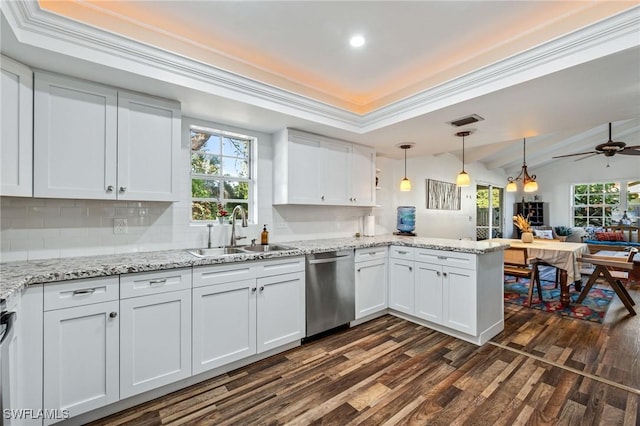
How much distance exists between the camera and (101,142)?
2.04 meters

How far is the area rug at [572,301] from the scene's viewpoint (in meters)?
3.64

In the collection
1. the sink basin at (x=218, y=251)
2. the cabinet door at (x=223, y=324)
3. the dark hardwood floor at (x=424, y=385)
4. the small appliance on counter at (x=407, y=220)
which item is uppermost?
the small appliance on counter at (x=407, y=220)

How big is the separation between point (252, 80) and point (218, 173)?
109 centimetres

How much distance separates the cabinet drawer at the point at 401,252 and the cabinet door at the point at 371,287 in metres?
0.14

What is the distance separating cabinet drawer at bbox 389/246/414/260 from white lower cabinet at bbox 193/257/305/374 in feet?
4.34

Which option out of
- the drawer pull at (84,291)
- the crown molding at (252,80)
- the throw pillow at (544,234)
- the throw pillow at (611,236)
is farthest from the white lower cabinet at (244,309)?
the throw pillow at (611,236)

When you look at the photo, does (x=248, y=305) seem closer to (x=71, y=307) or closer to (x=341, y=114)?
(x=71, y=307)

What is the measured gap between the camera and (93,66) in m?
1.83

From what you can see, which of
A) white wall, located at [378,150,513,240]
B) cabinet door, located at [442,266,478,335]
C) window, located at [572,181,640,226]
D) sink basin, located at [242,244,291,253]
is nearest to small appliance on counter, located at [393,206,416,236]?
white wall, located at [378,150,513,240]

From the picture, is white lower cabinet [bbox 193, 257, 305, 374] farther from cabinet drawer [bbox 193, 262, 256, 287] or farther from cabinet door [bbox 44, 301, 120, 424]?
cabinet door [bbox 44, 301, 120, 424]

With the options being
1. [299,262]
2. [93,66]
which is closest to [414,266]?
[299,262]

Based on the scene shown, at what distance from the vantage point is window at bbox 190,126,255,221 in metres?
2.89

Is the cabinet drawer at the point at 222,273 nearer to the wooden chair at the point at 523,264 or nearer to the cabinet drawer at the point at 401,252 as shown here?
the cabinet drawer at the point at 401,252

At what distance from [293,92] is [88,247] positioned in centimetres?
213
